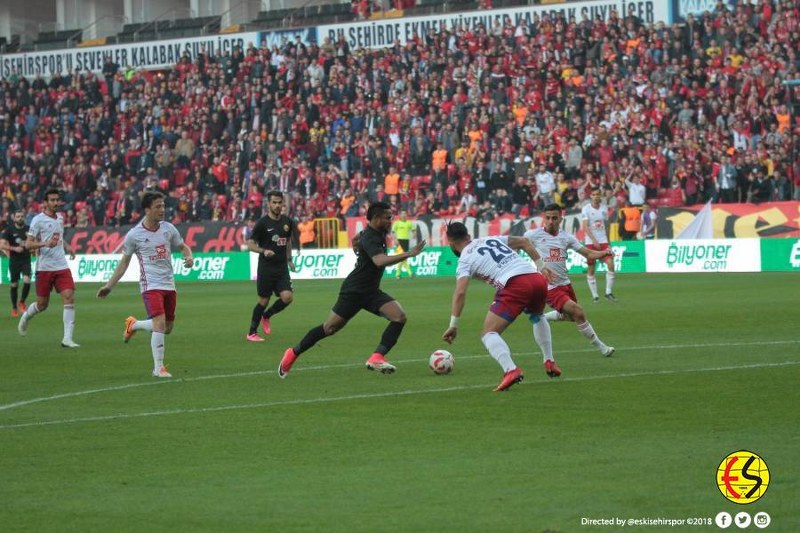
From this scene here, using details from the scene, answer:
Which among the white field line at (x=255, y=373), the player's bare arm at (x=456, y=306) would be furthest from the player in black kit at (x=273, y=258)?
the player's bare arm at (x=456, y=306)

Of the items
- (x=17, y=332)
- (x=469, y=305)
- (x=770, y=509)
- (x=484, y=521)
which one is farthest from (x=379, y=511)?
(x=469, y=305)

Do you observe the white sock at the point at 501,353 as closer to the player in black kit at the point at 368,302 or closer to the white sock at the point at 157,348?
the player in black kit at the point at 368,302

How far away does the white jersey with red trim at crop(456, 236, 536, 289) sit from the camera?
13.8 meters

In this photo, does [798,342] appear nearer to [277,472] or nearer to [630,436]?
[630,436]

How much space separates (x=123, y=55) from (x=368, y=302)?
47.3m

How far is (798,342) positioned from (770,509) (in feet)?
34.0

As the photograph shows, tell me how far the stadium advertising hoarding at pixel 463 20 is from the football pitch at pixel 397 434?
2916 centimetres

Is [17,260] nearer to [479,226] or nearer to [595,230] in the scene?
[595,230]

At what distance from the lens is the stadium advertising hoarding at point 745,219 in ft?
121

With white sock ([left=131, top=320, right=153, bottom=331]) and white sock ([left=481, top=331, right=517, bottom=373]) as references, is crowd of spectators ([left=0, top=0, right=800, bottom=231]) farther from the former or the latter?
white sock ([left=481, top=331, right=517, bottom=373])

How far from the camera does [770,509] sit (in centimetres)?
773

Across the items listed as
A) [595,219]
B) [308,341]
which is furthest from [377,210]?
[595,219]

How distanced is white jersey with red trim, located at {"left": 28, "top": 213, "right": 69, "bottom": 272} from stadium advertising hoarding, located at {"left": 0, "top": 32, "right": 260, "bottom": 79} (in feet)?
117

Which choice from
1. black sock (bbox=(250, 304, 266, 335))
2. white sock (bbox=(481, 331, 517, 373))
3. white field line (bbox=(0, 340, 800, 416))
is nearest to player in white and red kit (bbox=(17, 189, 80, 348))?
black sock (bbox=(250, 304, 266, 335))
